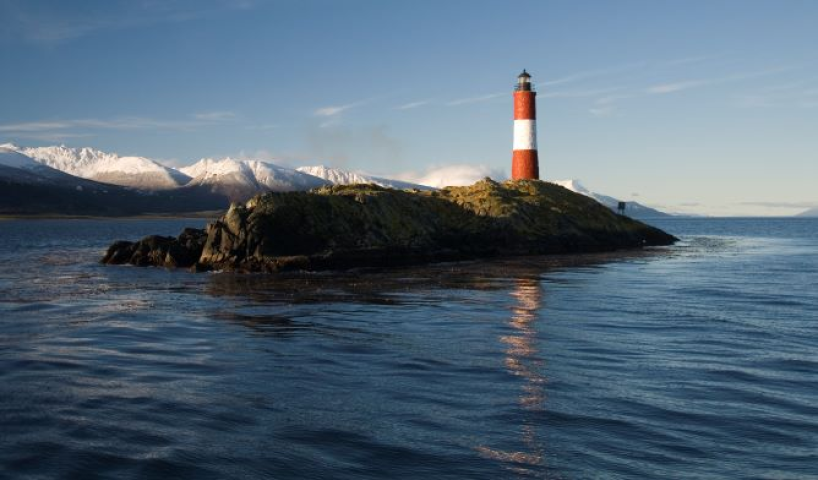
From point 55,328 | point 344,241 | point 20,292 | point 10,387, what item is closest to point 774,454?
point 10,387

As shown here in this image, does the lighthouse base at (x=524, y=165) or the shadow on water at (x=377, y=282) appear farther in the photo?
the lighthouse base at (x=524, y=165)

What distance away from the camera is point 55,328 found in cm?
2216

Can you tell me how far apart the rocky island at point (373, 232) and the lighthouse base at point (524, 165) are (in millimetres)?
7498

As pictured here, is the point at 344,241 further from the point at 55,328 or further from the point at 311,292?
the point at 55,328

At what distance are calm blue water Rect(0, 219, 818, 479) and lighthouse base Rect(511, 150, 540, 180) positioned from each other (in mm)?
45651

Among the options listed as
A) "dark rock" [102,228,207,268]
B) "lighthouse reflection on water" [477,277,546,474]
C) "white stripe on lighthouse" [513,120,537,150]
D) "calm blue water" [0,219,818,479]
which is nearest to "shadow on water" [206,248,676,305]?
"calm blue water" [0,219,818,479]

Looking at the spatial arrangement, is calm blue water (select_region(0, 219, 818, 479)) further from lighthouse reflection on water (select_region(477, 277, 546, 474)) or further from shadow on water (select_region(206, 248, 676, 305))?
shadow on water (select_region(206, 248, 676, 305))

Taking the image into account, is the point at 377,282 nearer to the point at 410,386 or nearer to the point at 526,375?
the point at 526,375

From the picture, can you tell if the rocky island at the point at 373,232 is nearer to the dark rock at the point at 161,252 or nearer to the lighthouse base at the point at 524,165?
the dark rock at the point at 161,252

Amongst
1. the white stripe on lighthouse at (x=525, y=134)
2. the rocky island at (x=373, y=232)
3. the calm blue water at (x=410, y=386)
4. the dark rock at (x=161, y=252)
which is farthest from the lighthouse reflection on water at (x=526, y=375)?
the white stripe on lighthouse at (x=525, y=134)

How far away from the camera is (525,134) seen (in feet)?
241

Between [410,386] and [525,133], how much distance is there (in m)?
61.2

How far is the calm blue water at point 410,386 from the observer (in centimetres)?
1048

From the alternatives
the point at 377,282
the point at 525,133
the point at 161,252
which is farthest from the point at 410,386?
the point at 525,133
